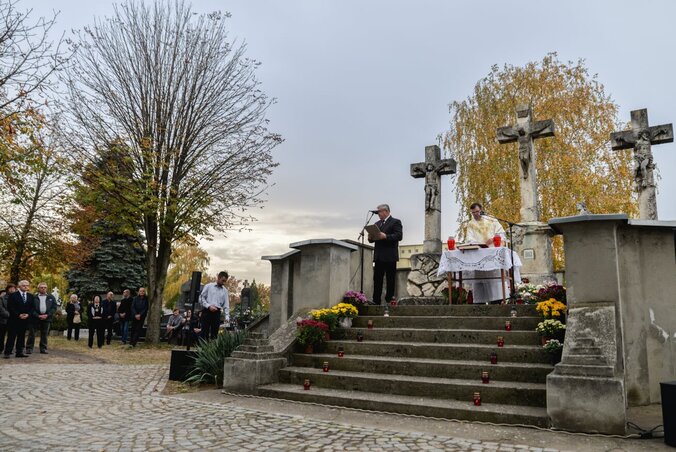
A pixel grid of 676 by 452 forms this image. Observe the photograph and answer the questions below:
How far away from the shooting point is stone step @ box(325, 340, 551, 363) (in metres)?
6.20

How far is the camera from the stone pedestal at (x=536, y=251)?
11.9 meters

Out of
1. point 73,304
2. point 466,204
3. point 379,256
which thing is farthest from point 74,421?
point 466,204

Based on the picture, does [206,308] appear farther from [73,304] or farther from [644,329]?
[73,304]

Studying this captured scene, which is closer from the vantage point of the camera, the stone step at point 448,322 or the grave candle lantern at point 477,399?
the grave candle lantern at point 477,399

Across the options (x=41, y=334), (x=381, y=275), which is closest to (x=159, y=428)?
(x=381, y=275)

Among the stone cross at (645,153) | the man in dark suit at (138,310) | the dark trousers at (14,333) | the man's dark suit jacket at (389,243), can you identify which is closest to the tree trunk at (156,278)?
the man in dark suit at (138,310)

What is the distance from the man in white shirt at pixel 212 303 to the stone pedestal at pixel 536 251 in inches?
283

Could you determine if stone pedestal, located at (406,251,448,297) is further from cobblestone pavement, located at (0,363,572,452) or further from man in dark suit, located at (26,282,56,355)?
man in dark suit, located at (26,282,56,355)

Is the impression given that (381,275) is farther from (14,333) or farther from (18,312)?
(14,333)

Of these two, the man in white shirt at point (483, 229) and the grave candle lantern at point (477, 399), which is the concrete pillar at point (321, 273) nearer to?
the man in white shirt at point (483, 229)

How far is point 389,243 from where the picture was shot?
9188mm

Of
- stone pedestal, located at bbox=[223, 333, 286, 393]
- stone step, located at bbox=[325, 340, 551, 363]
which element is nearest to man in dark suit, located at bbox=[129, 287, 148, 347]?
stone pedestal, located at bbox=[223, 333, 286, 393]

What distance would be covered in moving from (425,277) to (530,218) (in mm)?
3212

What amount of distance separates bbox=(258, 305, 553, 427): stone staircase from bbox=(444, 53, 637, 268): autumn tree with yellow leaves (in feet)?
48.4
